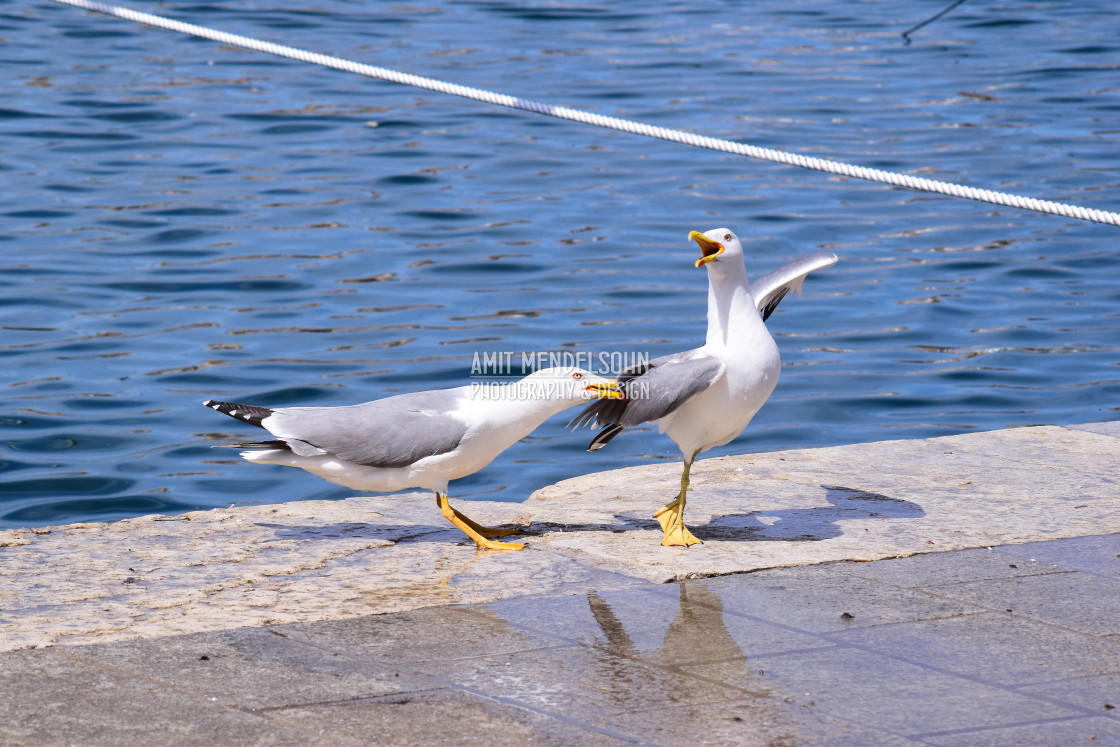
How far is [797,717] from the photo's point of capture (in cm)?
349

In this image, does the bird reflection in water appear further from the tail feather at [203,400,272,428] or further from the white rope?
the white rope

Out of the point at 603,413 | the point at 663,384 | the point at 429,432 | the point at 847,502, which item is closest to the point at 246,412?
the point at 429,432

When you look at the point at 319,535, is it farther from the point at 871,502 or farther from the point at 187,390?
the point at 187,390

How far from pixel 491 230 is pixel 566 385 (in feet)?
25.6

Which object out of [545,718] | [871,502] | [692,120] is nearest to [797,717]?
Result: [545,718]

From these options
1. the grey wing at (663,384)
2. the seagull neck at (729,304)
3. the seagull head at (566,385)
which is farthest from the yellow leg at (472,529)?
the seagull neck at (729,304)

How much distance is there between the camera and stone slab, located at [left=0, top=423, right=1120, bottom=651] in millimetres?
4430

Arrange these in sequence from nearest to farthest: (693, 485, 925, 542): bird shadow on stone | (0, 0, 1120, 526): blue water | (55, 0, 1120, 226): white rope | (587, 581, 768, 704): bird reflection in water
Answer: (587, 581, 768, 704): bird reflection in water
(693, 485, 925, 542): bird shadow on stone
(55, 0, 1120, 226): white rope
(0, 0, 1120, 526): blue water

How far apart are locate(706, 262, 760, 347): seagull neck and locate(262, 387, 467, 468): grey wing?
3.13 feet

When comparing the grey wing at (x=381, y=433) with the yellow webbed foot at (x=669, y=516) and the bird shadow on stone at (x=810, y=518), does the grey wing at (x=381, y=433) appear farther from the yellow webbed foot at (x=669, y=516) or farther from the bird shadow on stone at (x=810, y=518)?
the bird shadow on stone at (x=810, y=518)

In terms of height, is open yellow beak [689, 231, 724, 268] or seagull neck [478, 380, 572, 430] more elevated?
open yellow beak [689, 231, 724, 268]

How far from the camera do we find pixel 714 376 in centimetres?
507

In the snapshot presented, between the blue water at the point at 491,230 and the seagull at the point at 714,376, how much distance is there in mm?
2622

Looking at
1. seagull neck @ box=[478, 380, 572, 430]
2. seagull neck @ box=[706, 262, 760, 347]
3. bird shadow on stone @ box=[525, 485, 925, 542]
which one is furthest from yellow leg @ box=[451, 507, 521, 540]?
seagull neck @ box=[706, 262, 760, 347]
